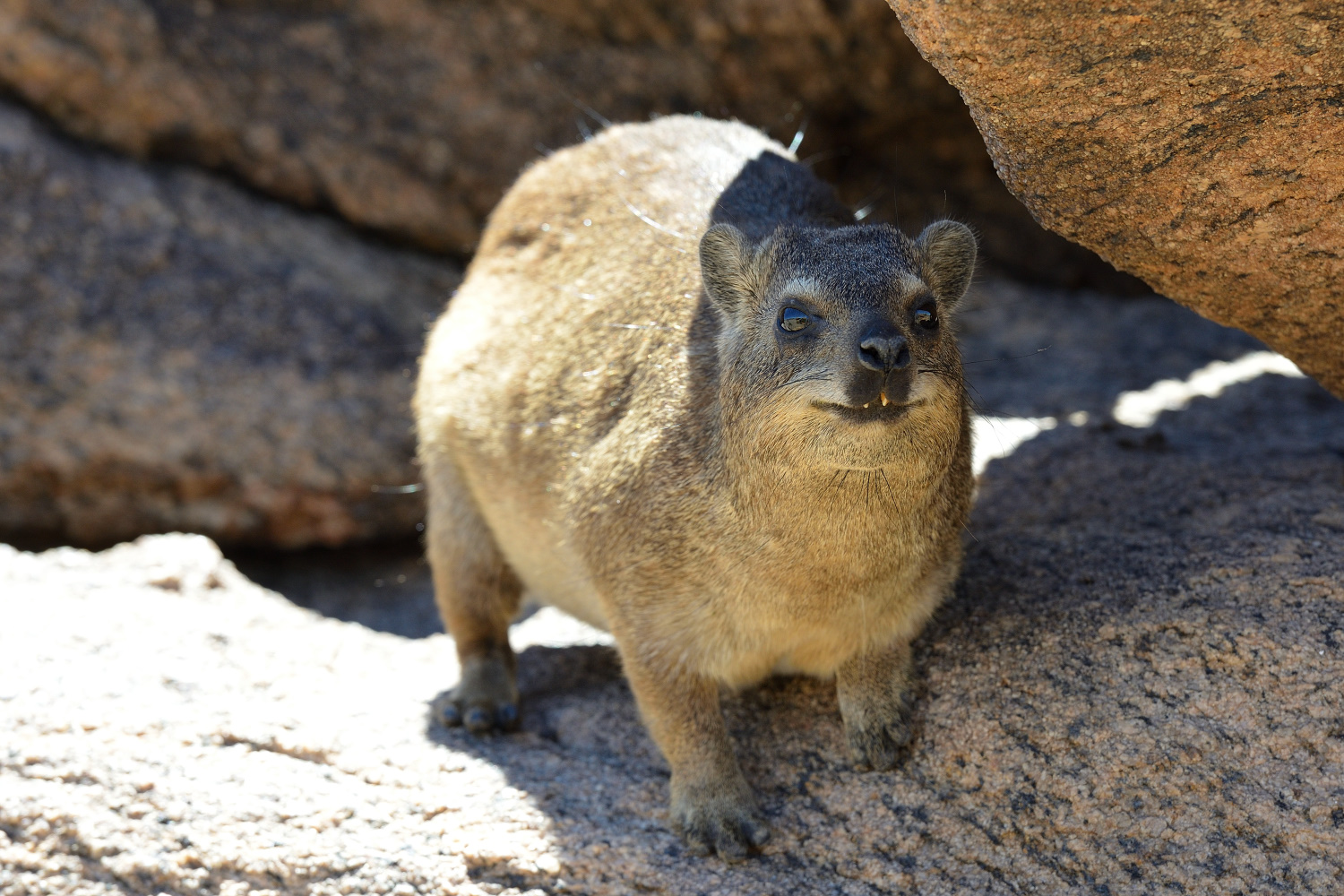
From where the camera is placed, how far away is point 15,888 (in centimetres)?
400

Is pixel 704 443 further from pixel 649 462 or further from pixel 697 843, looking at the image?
pixel 697 843

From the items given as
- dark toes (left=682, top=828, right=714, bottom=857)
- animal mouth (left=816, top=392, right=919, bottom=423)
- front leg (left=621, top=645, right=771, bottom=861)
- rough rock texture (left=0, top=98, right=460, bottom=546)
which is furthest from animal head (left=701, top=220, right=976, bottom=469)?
rough rock texture (left=0, top=98, right=460, bottom=546)

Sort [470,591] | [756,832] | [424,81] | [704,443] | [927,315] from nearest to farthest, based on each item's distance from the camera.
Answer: [927,315] < [756,832] < [704,443] < [470,591] < [424,81]

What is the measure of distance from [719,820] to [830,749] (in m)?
0.54

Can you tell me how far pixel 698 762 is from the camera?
4.40 metres

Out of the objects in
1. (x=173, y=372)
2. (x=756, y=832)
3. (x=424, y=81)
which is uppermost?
(x=424, y=81)

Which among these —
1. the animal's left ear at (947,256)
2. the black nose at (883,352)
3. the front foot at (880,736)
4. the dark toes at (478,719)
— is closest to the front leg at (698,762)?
the front foot at (880,736)

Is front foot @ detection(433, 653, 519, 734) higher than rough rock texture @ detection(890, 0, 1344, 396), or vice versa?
rough rock texture @ detection(890, 0, 1344, 396)

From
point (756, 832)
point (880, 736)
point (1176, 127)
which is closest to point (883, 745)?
point (880, 736)

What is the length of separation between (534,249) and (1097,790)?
11.0ft

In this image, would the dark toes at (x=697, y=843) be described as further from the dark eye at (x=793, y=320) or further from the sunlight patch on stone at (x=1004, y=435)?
the sunlight patch on stone at (x=1004, y=435)

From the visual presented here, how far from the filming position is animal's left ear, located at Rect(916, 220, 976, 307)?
169 inches

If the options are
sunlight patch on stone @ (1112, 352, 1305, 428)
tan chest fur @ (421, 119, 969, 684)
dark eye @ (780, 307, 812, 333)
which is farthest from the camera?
sunlight patch on stone @ (1112, 352, 1305, 428)

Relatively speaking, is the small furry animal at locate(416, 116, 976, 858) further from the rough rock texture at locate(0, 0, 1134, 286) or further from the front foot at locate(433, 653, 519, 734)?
the rough rock texture at locate(0, 0, 1134, 286)
